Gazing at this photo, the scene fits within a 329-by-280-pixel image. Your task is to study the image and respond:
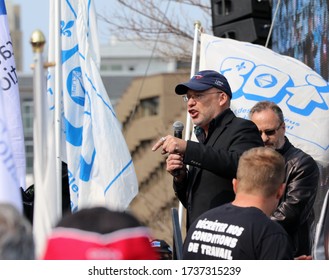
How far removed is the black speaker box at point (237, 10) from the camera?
40.2ft

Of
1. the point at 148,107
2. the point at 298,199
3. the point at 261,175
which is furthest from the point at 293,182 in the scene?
the point at 148,107

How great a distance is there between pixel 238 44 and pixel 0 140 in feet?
12.3

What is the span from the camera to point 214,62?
8.01 metres

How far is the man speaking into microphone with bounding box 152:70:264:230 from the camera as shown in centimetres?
567

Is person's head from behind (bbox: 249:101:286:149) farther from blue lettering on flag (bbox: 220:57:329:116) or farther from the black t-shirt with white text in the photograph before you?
the black t-shirt with white text

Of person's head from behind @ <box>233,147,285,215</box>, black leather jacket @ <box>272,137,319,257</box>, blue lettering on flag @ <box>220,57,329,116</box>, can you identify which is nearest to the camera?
person's head from behind @ <box>233,147,285,215</box>

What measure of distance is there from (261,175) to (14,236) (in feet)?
5.69

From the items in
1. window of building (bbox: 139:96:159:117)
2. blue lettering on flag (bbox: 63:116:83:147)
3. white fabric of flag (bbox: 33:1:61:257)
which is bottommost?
window of building (bbox: 139:96:159:117)

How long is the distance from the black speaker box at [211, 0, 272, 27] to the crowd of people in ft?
18.8

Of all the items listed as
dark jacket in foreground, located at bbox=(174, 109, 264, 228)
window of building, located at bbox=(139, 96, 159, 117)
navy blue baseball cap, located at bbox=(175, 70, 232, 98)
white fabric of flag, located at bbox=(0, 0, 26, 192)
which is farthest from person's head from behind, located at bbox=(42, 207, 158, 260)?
window of building, located at bbox=(139, 96, 159, 117)

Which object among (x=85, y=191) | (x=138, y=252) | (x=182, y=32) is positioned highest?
(x=138, y=252)

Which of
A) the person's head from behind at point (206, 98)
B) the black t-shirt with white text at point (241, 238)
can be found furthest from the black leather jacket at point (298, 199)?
the black t-shirt with white text at point (241, 238)
